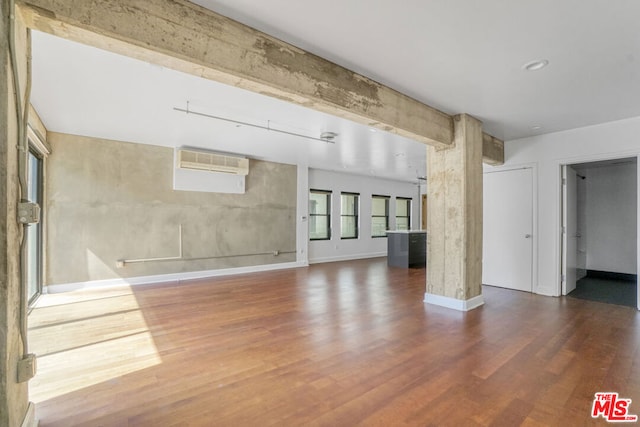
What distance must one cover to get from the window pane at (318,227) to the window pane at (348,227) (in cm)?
63

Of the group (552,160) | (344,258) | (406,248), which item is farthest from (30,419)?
(344,258)

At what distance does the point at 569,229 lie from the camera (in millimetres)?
5055

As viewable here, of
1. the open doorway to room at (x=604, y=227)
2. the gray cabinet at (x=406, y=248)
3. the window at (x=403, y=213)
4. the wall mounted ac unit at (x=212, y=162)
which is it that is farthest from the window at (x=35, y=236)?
the window at (x=403, y=213)

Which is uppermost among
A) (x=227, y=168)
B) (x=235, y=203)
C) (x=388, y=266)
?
(x=227, y=168)

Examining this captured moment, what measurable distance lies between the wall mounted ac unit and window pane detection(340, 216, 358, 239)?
3727mm

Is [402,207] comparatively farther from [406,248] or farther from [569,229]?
[569,229]

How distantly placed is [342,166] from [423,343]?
18.9 ft

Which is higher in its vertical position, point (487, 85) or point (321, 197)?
point (487, 85)

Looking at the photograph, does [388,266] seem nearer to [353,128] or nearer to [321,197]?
[321,197]

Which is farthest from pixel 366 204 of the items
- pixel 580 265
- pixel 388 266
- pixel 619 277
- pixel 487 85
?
pixel 487 85

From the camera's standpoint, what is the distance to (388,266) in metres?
8.06

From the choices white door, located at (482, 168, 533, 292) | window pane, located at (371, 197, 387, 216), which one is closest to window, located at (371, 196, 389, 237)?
window pane, located at (371, 197, 387, 216)

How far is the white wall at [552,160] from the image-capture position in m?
4.48

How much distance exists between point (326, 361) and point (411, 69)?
9.07 ft
